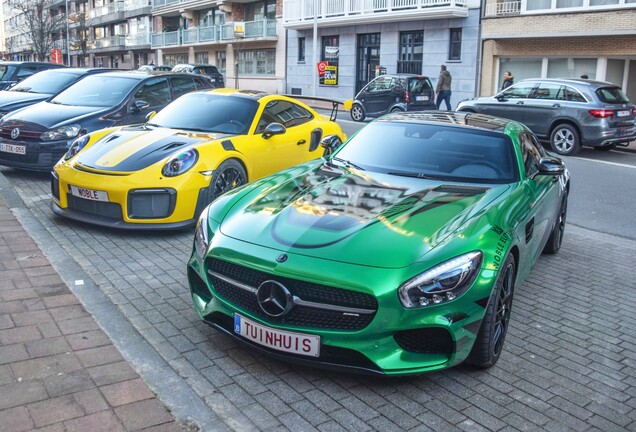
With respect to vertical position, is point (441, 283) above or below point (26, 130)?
below

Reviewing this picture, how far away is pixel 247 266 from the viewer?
11.9ft

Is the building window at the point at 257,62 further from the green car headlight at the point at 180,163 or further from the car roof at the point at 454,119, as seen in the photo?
the car roof at the point at 454,119

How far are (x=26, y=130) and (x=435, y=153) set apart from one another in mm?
6291

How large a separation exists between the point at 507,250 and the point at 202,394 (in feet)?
6.40

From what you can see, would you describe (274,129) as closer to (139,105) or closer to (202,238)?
(139,105)

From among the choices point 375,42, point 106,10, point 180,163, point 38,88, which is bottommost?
point 180,163

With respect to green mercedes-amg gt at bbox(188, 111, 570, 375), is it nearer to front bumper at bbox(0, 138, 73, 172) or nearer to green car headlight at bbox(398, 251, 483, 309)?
green car headlight at bbox(398, 251, 483, 309)

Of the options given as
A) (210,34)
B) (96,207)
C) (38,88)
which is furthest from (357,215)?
(210,34)

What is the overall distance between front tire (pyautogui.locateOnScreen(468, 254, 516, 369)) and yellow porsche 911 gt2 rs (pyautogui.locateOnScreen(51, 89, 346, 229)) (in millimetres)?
3530

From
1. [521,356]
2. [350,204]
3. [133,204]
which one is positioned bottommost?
[521,356]

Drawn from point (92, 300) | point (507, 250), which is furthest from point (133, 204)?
point (507, 250)

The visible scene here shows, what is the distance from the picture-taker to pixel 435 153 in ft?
16.6

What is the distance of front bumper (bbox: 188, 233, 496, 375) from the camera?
3.33 m

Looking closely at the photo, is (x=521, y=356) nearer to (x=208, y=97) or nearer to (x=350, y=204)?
(x=350, y=204)
